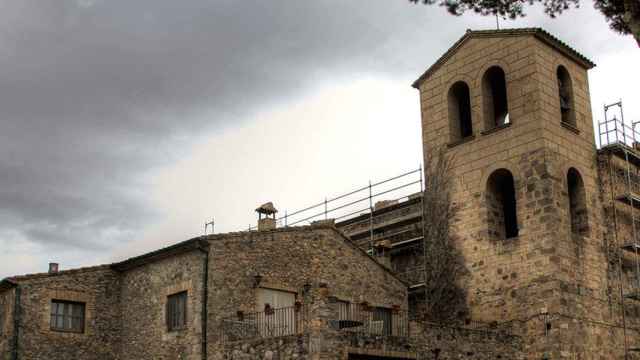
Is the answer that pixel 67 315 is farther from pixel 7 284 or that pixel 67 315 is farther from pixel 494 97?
pixel 494 97

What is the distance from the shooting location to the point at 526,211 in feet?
96.6

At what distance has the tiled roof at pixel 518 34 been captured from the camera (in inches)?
1208

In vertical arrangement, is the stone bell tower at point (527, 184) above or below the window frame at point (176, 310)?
above

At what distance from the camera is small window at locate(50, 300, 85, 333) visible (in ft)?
94.6

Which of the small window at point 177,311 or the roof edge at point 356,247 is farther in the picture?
the roof edge at point 356,247

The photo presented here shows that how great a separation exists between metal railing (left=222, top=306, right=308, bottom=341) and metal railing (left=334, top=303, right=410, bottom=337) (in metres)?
1.18

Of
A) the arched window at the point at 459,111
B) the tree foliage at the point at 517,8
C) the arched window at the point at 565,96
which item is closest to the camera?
the tree foliage at the point at 517,8

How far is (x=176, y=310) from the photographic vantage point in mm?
27141

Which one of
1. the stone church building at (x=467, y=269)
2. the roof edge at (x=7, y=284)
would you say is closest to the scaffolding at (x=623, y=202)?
the stone church building at (x=467, y=269)

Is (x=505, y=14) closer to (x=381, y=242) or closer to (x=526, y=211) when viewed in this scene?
(x=526, y=211)

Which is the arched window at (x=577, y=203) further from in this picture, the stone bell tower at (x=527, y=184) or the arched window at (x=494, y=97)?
the arched window at (x=494, y=97)

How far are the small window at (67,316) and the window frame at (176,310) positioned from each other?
3.55 m

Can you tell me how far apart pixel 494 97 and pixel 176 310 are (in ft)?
44.7

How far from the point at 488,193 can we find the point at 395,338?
8.79m
